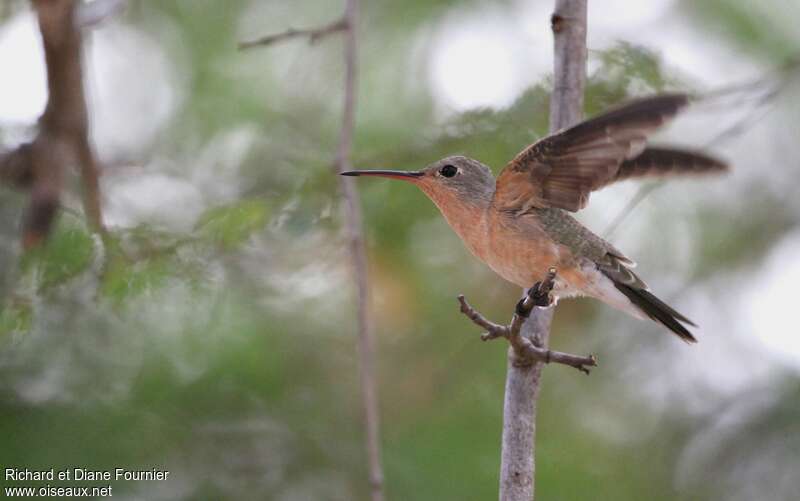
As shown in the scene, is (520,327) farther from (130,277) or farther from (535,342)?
(130,277)

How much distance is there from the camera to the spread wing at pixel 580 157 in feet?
11.0

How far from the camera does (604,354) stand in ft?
25.0

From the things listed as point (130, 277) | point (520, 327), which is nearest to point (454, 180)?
point (130, 277)

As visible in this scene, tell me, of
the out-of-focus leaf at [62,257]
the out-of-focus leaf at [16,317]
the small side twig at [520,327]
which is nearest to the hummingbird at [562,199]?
the small side twig at [520,327]

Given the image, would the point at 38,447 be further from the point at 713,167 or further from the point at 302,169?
the point at 713,167

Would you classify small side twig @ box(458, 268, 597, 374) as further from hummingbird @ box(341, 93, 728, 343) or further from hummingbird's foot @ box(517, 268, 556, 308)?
hummingbird @ box(341, 93, 728, 343)

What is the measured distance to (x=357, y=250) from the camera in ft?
13.5

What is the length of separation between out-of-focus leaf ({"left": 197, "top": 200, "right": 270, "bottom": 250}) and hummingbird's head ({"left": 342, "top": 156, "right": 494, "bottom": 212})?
58 cm

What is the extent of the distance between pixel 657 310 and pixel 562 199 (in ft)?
2.06

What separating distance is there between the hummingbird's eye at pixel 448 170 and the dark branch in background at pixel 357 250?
0.48 metres

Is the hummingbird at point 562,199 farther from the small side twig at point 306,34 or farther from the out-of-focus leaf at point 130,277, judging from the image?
the out-of-focus leaf at point 130,277

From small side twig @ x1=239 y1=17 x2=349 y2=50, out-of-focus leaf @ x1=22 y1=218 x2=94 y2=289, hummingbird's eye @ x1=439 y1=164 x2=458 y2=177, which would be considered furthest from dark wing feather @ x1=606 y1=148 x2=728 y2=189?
out-of-focus leaf @ x1=22 y1=218 x2=94 y2=289

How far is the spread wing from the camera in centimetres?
336

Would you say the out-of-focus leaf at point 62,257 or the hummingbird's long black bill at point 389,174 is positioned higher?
the hummingbird's long black bill at point 389,174
